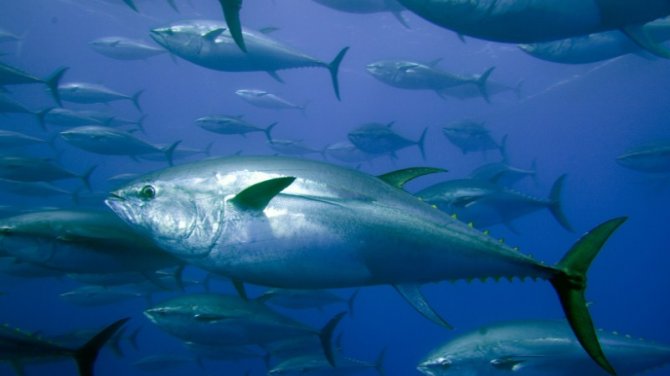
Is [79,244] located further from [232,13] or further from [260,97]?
[260,97]

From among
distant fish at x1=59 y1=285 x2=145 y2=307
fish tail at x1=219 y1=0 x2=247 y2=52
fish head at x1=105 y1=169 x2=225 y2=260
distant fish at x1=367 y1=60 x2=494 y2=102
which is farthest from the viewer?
distant fish at x1=367 y1=60 x2=494 y2=102

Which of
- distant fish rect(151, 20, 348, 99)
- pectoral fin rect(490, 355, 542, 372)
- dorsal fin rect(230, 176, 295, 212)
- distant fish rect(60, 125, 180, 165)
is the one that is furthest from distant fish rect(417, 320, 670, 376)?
distant fish rect(60, 125, 180, 165)

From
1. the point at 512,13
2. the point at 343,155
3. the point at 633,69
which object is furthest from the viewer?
the point at 633,69

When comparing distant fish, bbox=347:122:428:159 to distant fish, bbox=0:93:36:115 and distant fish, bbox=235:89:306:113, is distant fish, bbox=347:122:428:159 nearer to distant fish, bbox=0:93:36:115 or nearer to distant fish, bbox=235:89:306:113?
distant fish, bbox=235:89:306:113

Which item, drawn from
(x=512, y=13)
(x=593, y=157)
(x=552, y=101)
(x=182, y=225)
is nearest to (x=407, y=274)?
(x=182, y=225)

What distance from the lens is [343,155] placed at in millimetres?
12531

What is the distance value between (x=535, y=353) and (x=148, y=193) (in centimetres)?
A: 305

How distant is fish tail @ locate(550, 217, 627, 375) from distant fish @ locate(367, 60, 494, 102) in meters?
7.43

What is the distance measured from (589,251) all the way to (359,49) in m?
Result: 34.6

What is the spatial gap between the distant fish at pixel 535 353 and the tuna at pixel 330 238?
210 centimetres

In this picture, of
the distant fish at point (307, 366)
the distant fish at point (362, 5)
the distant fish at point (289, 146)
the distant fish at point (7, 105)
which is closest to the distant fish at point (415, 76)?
the distant fish at point (362, 5)

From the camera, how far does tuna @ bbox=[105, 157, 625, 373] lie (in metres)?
1.42

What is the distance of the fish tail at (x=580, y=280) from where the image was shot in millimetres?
1363

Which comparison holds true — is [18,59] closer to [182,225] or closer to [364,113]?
[364,113]
